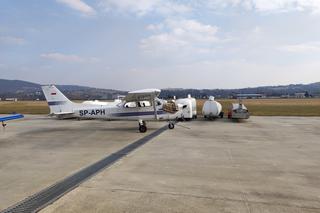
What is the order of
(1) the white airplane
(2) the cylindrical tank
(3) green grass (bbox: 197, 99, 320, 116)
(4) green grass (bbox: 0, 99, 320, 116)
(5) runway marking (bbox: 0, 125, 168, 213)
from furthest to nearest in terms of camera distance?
1. (4) green grass (bbox: 0, 99, 320, 116)
2. (3) green grass (bbox: 197, 99, 320, 116)
3. (2) the cylindrical tank
4. (1) the white airplane
5. (5) runway marking (bbox: 0, 125, 168, 213)

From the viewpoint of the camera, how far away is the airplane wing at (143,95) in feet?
53.8

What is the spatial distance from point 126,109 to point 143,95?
5.85ft

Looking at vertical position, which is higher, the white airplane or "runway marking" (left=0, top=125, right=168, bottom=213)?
the white airplane

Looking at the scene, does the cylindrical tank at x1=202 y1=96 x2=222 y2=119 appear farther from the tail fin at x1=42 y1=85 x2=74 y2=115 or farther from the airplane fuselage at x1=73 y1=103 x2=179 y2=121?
the tail fin at x1=42 y1=85 x2=74 y2=115

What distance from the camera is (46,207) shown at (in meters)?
5.86

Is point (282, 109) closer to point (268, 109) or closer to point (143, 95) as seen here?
point (268, 109)

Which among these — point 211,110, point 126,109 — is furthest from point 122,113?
point 211,110

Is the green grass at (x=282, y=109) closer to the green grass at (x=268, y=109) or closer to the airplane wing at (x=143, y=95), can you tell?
the green grass at (x=268, y=109)

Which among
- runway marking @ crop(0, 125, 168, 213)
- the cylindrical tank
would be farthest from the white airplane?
runway marking @ crop(0, 125, 168, 213)

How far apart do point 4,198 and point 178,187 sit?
3.93 metres

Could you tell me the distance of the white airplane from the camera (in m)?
18.0

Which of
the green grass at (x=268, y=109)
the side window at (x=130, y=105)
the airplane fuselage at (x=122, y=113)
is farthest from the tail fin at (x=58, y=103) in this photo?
the green grass at (x=268, y=109)

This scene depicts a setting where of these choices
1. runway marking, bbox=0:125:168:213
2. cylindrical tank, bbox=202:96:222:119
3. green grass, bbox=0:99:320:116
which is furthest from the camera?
green grass, bbox=0:99:320:116

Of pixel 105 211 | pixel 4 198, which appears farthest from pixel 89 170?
pixel 105 211
